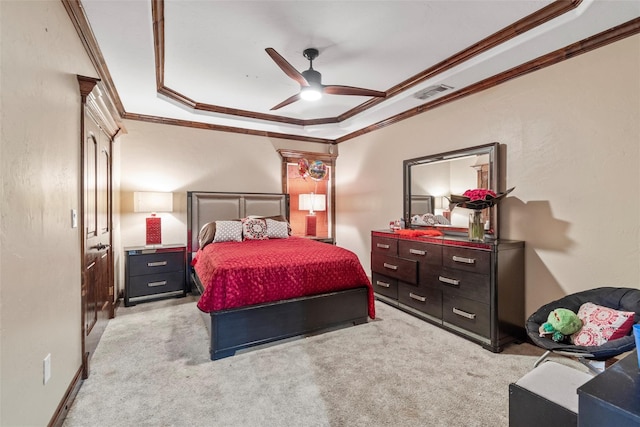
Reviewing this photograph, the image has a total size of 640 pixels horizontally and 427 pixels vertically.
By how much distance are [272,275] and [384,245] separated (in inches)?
68.6

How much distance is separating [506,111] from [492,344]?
2.26 metres

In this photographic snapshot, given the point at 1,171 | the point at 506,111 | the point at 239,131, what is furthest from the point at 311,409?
the point at 239,131

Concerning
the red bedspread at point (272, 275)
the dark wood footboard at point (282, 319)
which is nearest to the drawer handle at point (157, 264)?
the red bedspread at point (272, 275)

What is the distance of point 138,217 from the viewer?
437cm

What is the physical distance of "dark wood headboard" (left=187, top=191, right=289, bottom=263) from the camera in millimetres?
4574

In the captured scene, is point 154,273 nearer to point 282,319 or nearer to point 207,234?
point 207,234

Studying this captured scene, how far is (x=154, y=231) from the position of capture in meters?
4.23

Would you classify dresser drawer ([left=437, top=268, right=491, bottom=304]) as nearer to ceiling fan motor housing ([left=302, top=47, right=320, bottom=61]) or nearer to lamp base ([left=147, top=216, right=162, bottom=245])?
ceiling fan motor housing ([left=302, top=47, right=320, bottom=61])

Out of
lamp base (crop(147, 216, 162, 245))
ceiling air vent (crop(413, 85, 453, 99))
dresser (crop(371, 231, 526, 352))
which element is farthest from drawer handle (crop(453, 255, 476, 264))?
lamp base (crop(147, 216, 162, 245))

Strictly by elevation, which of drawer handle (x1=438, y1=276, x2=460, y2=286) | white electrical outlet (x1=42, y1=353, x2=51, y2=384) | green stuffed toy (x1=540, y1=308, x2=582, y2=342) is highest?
green stuffed toy (x1=540, y1=308, x2=582, y2=342)

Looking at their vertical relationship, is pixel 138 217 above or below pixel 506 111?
below

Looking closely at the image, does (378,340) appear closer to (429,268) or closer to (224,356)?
(429,268)

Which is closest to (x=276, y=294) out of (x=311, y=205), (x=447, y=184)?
(x=447, y=184)

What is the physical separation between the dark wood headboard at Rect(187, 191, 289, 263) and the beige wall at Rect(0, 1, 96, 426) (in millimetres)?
2452
